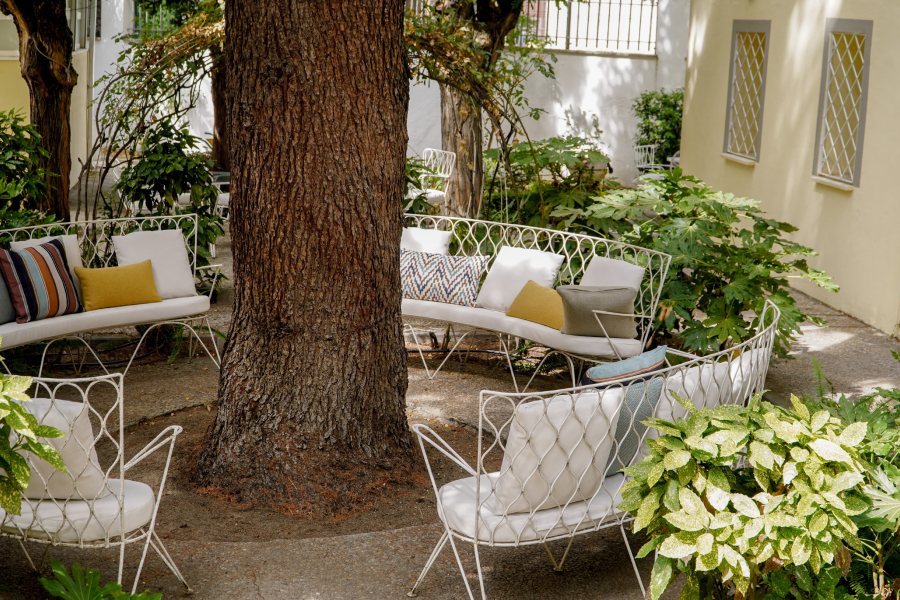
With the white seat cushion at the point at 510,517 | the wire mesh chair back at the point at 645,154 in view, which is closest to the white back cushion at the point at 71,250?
the white seat cushion at the point at 510,517

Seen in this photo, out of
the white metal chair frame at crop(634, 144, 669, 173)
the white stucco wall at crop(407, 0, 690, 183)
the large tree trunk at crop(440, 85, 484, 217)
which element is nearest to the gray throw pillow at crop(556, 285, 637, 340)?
the large tree trunk at crop(440, 85, 484, 217)

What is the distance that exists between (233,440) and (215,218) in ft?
11.2

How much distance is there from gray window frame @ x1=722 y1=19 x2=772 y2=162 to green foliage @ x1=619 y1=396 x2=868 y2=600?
27.2 ft

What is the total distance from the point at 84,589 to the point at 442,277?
3.73 meters

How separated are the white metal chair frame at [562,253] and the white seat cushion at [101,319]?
4.79 feet

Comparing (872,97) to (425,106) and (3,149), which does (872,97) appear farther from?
(425,106)

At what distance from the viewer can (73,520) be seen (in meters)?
3.73

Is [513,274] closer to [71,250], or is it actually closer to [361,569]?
[71,250]

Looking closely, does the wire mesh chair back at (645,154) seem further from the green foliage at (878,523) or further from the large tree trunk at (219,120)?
the green foliage at (878,523)

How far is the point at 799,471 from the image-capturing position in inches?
121

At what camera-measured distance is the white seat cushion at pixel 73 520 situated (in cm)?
373

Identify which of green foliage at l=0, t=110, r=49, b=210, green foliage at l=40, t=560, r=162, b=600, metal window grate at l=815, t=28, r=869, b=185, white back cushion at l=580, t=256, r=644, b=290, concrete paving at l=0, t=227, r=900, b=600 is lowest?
concrete paving at l=0, t=227, r=900, b=600

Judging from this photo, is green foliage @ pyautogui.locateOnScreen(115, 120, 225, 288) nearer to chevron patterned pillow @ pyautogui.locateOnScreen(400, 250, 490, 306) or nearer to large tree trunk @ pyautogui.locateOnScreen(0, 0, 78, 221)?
large tree trunk @ pyautogui.locateOnScreen(0, 0, 78, 221)

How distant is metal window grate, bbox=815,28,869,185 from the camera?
9430mm
